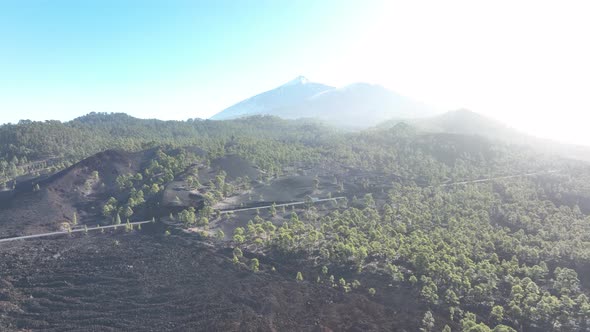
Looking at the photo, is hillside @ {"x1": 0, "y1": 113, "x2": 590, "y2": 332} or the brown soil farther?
hillside @ {"x1": 0, "y1": 113, "x2": 590, "y2": 332}

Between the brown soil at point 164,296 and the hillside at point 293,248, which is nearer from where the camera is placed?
the brown soil at point 164,296

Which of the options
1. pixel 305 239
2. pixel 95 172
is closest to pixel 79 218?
pixel 95 172

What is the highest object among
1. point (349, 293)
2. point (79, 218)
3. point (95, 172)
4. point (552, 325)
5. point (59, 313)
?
point (95, 172)

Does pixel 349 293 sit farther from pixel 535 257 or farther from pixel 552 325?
pixel 535 257

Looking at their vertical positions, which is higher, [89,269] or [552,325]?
[89,269]

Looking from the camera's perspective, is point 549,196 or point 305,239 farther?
point 549,196

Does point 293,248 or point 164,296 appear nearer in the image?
point 164,296

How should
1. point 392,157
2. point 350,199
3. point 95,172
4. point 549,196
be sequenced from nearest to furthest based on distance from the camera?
point 549,196
point 350,199
point 95,172
point 392,157

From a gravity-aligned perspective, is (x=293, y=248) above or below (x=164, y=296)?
above

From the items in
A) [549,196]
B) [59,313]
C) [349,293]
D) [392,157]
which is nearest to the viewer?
[59,313]
